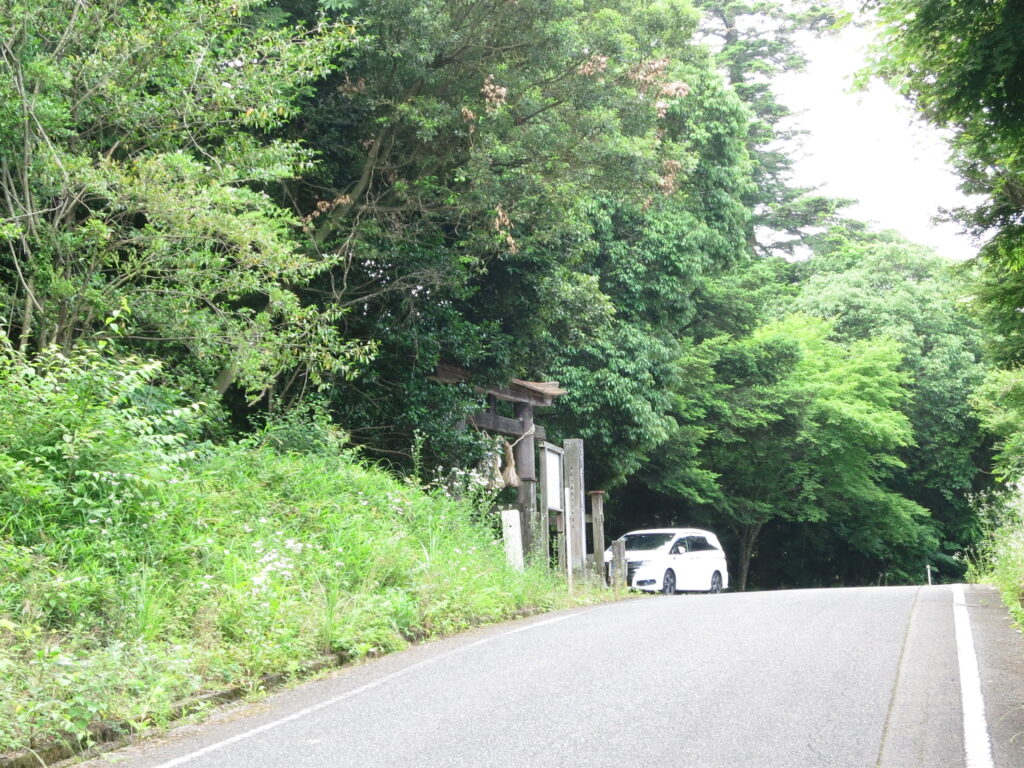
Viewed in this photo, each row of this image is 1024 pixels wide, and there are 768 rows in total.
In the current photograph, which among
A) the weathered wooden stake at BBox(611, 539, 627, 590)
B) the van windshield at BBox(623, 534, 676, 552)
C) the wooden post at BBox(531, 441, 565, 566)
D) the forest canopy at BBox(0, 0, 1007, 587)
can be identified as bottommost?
the weathered wooden stake at BBox(611, 539, 627, 590)

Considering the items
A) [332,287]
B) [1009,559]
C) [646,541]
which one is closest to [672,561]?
[646,541]

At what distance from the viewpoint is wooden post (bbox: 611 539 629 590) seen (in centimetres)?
2136

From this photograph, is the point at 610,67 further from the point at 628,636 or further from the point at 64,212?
the point at 628,636

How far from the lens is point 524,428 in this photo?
20141 mm

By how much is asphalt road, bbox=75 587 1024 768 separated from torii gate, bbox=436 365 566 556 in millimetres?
7988

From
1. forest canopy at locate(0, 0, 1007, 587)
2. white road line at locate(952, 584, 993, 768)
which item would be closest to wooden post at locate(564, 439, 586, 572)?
forest canopy at locate(0, 0, 1007, 587)

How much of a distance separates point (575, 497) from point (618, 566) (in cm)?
229

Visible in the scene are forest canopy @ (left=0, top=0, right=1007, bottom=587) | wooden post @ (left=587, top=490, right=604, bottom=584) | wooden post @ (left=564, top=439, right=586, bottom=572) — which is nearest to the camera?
forest canopy @ (left=0, top=0, right=1007, bottom=587)

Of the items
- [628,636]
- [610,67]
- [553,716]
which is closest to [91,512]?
[553,716]

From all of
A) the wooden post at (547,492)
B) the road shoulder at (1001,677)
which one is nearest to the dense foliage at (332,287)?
A: the wooden post at (547,492)

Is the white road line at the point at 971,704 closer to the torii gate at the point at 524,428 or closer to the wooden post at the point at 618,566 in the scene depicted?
the torii gate at the point at 524,428

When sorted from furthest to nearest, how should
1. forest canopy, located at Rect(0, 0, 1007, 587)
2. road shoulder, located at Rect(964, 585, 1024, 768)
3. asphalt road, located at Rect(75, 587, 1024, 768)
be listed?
1. forest canopy, located at Rect(0, 0, 1007, 587)
2. road shoulder, located at Rect(964, 585, 1024, 768)
3. asphalt road, located at Rect(75, 587, 1024, 768)

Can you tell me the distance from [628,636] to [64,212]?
8010 mm

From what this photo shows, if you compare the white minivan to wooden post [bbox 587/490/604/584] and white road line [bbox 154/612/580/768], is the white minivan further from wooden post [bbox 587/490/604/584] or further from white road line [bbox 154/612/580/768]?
white road line [bbox 154/612/580/768]
